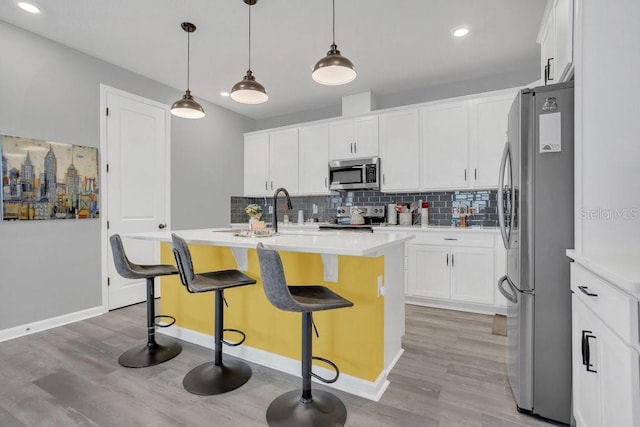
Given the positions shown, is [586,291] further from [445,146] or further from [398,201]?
[398,201]

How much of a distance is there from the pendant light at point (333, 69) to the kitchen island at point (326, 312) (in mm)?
1079

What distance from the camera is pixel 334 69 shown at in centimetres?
199

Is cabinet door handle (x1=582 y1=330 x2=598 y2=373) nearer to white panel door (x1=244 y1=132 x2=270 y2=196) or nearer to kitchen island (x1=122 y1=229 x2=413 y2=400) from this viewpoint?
kitchen island (x1=122 y1=229 x2=413 y2=400)

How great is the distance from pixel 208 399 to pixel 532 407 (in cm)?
186

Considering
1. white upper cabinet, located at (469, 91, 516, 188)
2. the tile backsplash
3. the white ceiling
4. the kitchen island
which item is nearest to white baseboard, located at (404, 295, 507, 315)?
the tile backsplash

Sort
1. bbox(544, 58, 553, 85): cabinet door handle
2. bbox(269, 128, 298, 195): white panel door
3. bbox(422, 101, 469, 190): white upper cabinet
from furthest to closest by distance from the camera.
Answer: bbox(269, 128, 298, 195): white panel door
bbox(422, 101, 469, 190): white upper cabinet
bbox(544, 58, 553, 85): cabinet door handle

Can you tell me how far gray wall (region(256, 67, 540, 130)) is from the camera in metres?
3.76

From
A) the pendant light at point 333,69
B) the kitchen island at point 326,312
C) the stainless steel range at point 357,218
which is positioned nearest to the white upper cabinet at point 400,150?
the stainless steel range at point 357,218

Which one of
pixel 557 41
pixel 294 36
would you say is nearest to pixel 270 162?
pixel 294 36

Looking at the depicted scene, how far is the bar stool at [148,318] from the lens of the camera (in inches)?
90.0

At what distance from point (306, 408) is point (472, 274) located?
2.53 metres

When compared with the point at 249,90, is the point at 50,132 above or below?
below

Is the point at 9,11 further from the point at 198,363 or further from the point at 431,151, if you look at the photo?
the point at 431,151

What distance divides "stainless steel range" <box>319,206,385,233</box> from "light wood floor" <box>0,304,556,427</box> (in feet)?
5.68
